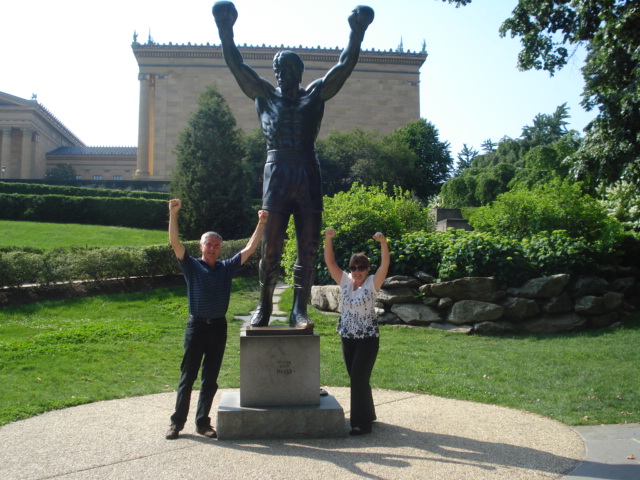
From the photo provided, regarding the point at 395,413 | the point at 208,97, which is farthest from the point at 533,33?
the point at 208,97

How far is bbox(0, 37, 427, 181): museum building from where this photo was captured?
4772cm

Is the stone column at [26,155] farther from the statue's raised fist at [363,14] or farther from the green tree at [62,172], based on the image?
the statue's raised fist at [363,14]

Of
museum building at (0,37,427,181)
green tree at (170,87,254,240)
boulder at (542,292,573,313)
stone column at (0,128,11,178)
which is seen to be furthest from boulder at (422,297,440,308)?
stone column at (0,128,11,178)

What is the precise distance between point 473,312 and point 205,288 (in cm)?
722

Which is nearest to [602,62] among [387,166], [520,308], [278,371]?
[520,308]

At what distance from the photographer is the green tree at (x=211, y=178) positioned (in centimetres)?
2183

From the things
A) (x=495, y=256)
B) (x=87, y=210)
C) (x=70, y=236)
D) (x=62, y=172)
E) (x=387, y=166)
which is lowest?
(x=495, y=256)

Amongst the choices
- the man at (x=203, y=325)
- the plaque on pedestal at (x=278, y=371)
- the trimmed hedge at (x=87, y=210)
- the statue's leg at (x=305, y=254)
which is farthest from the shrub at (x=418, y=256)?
the trimmed hedge at (x=87, y=210)

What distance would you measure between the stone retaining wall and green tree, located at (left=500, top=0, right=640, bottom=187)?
2368 millimetres

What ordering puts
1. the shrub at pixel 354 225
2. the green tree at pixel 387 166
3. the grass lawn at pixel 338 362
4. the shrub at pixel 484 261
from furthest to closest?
the green tree at pixel 387 166 → the shrub at pixel 354 225 → the shrub at pixel 484 261 → the grass lawn at pixel 338 362

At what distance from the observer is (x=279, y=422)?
477 cm

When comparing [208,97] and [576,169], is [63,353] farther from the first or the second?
[208,97]

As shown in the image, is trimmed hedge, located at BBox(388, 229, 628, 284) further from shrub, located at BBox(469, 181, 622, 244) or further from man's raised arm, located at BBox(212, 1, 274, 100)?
→ man's raised arm, located at BBox(212, 1, 274, 100)

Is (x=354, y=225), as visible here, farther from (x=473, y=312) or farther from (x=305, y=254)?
(x=305, y=254)
